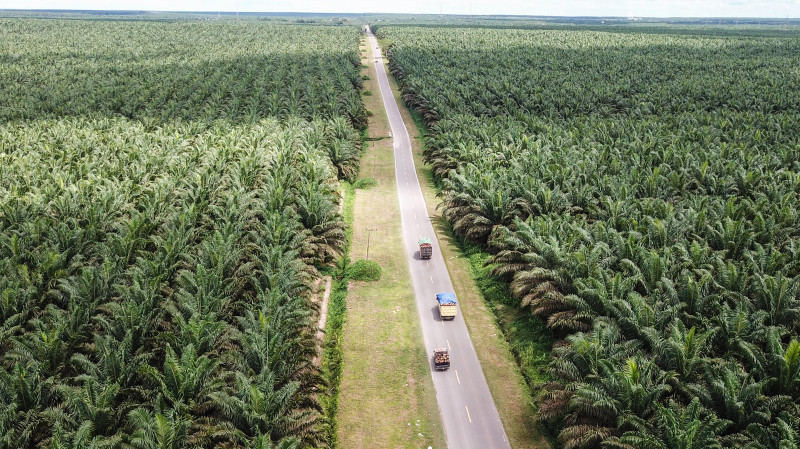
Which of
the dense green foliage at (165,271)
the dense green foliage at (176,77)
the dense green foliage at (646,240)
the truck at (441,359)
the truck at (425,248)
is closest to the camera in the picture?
the dense green foliage at (165,271)

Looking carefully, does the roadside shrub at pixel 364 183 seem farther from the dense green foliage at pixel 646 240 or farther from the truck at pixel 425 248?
the truck at pixel 425 248

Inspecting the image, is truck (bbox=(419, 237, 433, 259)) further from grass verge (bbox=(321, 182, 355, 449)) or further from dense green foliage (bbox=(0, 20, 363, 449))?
dense green foliage (bbox=(0, 20, 363, 449))

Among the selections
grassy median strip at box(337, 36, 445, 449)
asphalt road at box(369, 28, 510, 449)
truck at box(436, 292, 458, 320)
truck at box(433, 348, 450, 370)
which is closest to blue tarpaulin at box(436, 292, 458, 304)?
truck at box(436, 292, 458, 320)

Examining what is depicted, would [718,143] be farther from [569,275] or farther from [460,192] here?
[569,275]

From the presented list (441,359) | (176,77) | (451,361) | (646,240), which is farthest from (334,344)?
(176,77)

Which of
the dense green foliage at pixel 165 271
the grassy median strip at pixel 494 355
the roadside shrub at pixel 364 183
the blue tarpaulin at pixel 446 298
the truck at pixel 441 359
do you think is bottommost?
the grassy median strip at pixel 494 355

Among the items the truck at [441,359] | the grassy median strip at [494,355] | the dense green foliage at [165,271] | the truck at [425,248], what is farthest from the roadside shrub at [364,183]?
the truck at [441,359]

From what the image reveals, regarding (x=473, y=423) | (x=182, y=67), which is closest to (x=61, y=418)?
(x=473, y=423)
